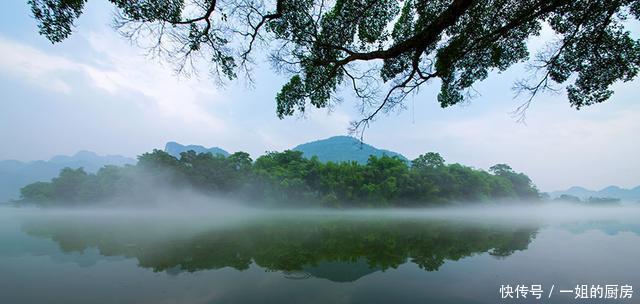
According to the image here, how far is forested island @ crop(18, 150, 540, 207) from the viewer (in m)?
34.5

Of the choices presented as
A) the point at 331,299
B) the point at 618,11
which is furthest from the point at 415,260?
the point at 618,11

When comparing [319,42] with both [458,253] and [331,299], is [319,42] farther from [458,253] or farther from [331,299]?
[458,253]

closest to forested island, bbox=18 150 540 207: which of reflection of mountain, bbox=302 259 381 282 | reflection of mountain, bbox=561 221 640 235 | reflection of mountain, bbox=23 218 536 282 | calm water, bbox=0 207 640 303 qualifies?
reflection of mountain, bbox=561 221 640 235

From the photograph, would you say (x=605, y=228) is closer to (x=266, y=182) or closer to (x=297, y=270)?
(x=297, y=270)

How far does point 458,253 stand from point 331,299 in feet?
16.2

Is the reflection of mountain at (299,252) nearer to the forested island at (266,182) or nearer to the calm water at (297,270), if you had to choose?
the calm water at (297,270)

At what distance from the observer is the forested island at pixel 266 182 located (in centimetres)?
3447

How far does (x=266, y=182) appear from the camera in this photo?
3566 cm

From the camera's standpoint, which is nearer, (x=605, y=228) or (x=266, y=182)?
(x=605, y=228)

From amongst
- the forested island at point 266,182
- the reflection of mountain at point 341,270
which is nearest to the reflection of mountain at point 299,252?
the reflection of mountain at point 341,270

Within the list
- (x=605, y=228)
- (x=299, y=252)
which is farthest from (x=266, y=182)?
(x=605, y=228)

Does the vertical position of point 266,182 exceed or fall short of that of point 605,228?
it exceeds it

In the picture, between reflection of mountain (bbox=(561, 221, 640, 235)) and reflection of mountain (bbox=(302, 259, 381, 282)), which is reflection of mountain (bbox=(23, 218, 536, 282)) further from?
reflection of mountain (bbox=(561, 221, 640, 235))

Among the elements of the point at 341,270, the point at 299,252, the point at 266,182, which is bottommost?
the point at 299,252
